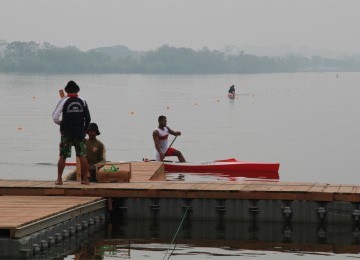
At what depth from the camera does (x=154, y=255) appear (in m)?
18.1

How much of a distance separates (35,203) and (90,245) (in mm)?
1520

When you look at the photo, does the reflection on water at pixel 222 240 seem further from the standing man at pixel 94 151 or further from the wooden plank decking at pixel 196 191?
the standing man at pixel 94 151

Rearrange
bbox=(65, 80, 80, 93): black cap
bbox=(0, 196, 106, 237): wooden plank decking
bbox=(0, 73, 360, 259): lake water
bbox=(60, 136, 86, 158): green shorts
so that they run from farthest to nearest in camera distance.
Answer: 1. bbox=(0, 73, 360, 259): lake water
2. bbox=(60, 136, 86, 158): green shorts
3. bbox=(65, 80, 80, 93): black cap
4. bbox=(0, 196, 106, 237): wooden plank decking

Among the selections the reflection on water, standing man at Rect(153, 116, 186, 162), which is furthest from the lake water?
standing man at Rect(153, 116, 186, 162)

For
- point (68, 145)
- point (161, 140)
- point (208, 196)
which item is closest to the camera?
point (68, 145)

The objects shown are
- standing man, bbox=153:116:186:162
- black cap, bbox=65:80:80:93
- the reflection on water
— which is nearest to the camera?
the reflection on water

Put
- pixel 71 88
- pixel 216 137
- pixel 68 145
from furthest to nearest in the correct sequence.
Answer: pixel 216 137 → pixel 68 145 → pixel 71 88

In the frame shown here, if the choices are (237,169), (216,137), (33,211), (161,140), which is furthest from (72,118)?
(216,137)

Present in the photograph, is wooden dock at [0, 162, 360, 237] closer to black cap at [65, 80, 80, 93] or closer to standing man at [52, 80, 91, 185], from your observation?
standing man at [52, 80, 91, 185]

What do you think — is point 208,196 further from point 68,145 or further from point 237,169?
point 237,169

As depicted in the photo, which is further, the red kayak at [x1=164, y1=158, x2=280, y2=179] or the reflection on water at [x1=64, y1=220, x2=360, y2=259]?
the red kayak at [x1=164, y1=158, x2=280, y2=179]

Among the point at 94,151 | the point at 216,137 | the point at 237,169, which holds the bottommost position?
the point at 216,137

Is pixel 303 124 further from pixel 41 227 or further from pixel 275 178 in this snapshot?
pixel 41 227

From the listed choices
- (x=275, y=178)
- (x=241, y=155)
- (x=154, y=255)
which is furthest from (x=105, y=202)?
(x=241, y=155)
